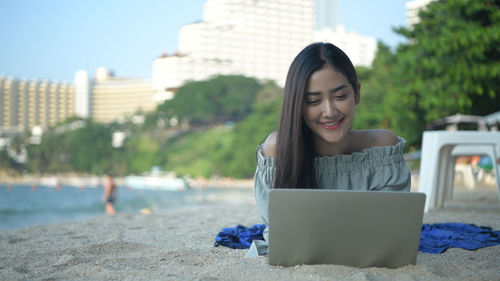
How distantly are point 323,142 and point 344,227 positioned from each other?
0.45m

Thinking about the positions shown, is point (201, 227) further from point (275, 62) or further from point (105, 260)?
point (275, 62)

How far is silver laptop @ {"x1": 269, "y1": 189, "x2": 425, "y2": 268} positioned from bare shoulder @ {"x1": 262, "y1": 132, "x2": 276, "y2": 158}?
1.20ft

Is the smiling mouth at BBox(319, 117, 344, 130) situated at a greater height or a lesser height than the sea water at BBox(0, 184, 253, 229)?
greater

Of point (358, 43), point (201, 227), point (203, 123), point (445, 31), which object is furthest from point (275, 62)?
point (201, 227)

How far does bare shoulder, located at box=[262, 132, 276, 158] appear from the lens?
72.6 inches

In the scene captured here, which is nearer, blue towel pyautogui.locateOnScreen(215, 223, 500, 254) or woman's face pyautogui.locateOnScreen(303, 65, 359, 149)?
woman's face pyautogui.locateOnScreen(303, 65, 359, 149)

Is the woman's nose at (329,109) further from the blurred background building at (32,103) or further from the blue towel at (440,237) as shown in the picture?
the blurred background building at (32,103)

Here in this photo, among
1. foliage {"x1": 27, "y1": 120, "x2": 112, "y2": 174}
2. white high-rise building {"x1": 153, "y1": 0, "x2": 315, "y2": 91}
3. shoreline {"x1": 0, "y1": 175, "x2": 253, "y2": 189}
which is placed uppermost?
white high-rise building {"x1": 153, "y1": 0, "x2": 315, "y2": 91}

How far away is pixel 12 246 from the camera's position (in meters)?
2.81

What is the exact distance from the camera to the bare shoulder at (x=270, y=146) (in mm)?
1843

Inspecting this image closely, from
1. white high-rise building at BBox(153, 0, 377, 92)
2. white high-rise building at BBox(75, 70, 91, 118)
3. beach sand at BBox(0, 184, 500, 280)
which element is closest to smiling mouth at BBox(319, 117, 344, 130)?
beach sand at BBox(0, 184, 500, 280)

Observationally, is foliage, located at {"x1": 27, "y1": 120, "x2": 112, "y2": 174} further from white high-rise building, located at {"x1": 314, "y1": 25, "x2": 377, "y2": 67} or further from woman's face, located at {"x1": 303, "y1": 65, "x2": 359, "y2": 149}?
woman's face, located at {"x1": 303, "y1": 65, "x2": 359, "y2": 149}

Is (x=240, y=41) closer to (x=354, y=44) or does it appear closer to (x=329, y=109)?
(x=354, y=44)

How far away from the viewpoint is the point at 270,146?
185 centimetres
